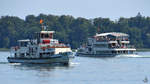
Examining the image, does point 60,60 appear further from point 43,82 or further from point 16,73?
point 43,82

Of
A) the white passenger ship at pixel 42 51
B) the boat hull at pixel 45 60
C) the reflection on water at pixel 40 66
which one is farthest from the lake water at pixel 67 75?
the white passenger ship at pixel 42 51

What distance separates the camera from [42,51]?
139625mm

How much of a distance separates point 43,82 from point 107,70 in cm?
2791

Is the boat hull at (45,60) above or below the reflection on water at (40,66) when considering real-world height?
above

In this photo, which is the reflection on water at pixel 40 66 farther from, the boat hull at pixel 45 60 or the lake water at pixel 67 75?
the boat hull at pixel 45 60

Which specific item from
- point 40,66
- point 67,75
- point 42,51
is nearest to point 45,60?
point 40,66

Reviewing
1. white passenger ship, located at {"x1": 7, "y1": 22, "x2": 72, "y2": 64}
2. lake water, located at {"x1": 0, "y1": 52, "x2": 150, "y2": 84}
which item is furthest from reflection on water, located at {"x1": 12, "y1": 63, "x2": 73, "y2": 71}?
white passenger ship, located at {"x1": 7, "y1": 22, "x2": 72, "y2": 64}

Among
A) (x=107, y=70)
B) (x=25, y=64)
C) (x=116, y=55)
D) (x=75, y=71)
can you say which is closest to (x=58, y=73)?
(x=75, y=71)

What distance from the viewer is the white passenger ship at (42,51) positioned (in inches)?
5366

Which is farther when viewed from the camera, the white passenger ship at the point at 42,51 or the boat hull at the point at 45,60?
the white passenger ship at the point at 42,51

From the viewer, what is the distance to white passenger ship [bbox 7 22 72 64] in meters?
136

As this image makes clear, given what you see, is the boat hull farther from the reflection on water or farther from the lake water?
the lake water

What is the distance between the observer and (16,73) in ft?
388

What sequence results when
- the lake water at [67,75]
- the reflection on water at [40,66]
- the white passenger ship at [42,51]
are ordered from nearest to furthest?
the lake water at [67,75] < the reflection on water at [40,66] < the white passenger ship at [42,51]
